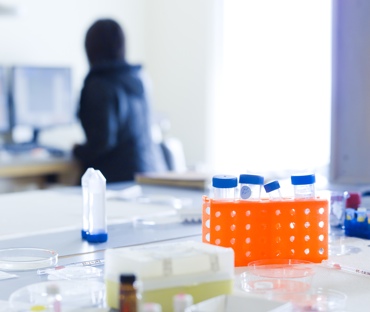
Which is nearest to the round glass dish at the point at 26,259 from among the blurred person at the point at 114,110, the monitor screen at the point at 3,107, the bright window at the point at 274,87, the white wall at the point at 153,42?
the blurred person at the point at 114,110

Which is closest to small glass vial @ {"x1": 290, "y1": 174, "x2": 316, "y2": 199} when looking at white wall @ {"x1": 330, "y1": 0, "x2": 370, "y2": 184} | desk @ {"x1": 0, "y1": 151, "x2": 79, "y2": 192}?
white wall @ {"x1": 330, "y1": 0, "x2": 370, "y2": 184}

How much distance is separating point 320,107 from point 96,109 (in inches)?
64.5

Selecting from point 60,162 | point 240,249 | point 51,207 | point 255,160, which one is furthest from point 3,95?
point 240,249

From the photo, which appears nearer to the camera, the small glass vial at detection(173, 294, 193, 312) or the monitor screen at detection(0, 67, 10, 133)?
the small glass vial at detection(173, 294, 193, 312)

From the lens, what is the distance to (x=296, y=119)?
4.49m

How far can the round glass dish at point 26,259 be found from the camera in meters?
1.36

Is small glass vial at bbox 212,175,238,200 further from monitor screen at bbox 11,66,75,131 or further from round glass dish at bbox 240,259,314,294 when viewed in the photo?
monitor screen at bbox 11,66,75,131

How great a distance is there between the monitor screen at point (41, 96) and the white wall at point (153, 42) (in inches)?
4.1

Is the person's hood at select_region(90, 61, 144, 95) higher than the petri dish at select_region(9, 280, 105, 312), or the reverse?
the person's hood at select_region(90, 61, 144, 95)

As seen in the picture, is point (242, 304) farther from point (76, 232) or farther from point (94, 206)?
point (76, 232)

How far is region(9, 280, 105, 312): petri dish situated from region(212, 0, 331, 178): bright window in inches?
119

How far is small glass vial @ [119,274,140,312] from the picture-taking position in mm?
920

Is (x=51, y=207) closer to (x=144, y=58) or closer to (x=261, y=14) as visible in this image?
(x=261, y=14)

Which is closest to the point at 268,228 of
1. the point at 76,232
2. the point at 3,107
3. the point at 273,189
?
the point at 273,189
